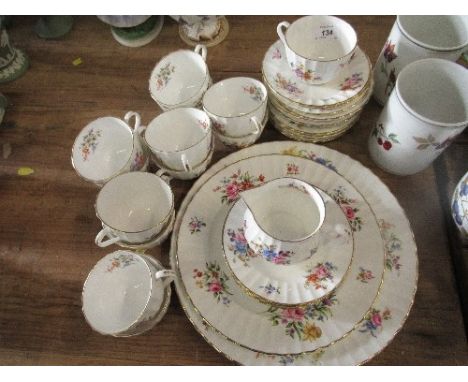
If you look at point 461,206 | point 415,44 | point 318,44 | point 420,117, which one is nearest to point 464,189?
point 461,206

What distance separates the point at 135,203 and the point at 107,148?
0.37ft

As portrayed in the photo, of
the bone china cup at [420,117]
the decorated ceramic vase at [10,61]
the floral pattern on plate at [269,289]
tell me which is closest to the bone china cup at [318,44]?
the bone china cup at [420,117]

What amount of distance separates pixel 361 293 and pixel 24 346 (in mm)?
484

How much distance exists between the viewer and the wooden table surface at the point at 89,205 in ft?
1.96

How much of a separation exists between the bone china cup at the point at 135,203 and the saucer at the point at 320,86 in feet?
0.76

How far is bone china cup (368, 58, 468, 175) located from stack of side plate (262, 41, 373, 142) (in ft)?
0.17

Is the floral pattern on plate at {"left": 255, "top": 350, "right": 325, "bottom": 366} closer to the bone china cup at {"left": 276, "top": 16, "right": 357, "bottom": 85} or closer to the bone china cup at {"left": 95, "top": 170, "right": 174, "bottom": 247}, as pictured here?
the bone china cup at {"left": 95, "top": 170, "right": 174, "bottom": 247}

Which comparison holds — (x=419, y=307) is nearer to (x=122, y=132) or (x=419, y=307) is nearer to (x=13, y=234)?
(x=122, y=132)

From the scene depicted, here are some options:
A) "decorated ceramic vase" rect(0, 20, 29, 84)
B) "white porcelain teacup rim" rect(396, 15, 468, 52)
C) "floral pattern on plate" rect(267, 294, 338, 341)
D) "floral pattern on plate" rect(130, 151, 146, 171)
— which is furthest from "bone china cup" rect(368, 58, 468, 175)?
"decorated ceramic vase" rect(0, 20, 29, 84)

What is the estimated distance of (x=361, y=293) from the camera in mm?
564

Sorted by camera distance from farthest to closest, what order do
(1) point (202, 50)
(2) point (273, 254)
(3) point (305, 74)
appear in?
(1) point (202, 50) < (3) point (305, 74) < (2) point (273, 254)

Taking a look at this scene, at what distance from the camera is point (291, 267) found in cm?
57

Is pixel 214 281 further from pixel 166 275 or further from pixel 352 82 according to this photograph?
pixel 352 82
